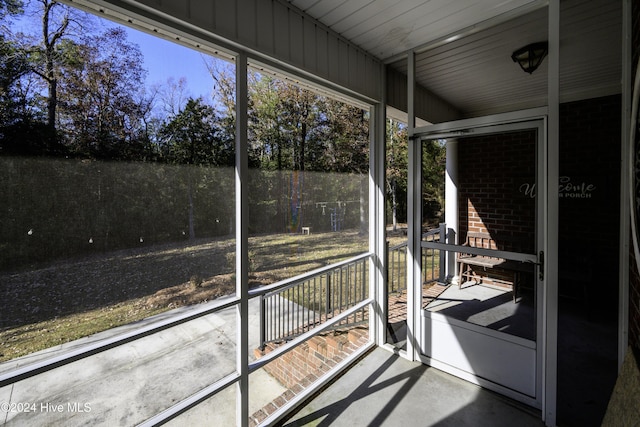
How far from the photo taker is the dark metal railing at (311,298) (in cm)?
225

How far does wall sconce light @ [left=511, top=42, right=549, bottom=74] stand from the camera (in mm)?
2111

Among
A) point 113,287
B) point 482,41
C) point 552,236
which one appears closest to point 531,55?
point 482,41

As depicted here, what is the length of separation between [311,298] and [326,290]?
0.17 meters

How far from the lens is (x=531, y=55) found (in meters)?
2.18

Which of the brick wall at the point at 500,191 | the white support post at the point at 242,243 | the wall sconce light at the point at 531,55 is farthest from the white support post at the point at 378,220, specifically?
the white support post at the point at 242,243

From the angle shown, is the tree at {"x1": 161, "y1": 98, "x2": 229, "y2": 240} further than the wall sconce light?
No

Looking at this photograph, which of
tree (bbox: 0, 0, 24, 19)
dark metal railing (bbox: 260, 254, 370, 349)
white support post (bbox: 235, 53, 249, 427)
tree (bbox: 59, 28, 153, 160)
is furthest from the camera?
dark metal railing (bbox: 260, 254, 370, 349)

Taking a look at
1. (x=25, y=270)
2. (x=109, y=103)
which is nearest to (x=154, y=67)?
(x=109, y=103)

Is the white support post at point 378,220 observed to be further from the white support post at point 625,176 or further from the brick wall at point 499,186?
the white support post at point 625,176

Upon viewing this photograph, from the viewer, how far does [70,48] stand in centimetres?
117

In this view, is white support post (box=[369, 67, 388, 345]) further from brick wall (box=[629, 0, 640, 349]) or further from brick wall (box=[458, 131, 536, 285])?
brick wall (box=[629, 0, 640, 349])

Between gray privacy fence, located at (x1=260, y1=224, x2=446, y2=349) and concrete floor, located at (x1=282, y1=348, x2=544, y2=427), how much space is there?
0.56 metres

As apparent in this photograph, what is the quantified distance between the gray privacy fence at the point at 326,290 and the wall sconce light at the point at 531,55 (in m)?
1.40

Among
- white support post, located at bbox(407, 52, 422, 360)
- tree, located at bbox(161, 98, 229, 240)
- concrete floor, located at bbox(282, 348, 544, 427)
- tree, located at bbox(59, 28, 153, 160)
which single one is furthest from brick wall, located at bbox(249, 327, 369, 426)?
tree, located at bbox(59, 28, 153, 160)
